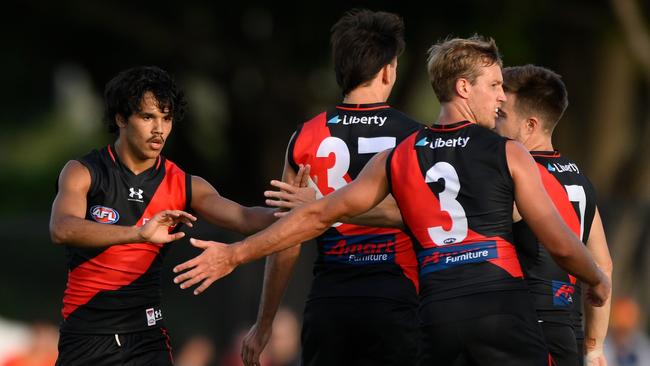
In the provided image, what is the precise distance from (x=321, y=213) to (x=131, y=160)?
1.50 metres

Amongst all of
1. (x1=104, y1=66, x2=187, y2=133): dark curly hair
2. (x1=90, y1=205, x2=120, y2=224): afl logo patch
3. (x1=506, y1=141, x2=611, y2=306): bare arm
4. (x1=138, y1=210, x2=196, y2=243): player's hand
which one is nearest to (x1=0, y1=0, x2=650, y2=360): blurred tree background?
(x1=104, y1=66, x2=187, y2=133): dark curly hair

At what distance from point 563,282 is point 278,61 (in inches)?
526

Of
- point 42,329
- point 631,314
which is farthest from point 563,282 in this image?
point 42,329

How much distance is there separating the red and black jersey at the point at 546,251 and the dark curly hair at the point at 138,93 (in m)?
2.14

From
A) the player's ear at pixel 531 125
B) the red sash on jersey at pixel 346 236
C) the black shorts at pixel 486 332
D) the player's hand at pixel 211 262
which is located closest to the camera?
the black shorts at pixel 486 332

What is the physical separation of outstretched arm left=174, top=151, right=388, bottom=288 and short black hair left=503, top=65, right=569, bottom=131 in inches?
50.7

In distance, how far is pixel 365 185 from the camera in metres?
5.77

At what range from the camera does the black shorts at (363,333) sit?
6.36m

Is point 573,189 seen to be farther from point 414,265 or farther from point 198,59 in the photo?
point 198,59

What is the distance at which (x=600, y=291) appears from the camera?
18.4 feet

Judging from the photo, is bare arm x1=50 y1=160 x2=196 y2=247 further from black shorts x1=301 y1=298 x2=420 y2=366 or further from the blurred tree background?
the blurred tree background

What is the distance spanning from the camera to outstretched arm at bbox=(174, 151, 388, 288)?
5.75 m

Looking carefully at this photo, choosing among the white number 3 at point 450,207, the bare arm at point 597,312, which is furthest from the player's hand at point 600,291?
the bare arm at point 597,312

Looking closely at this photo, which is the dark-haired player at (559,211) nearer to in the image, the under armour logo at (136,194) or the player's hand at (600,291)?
the player's hand at (600,291)
